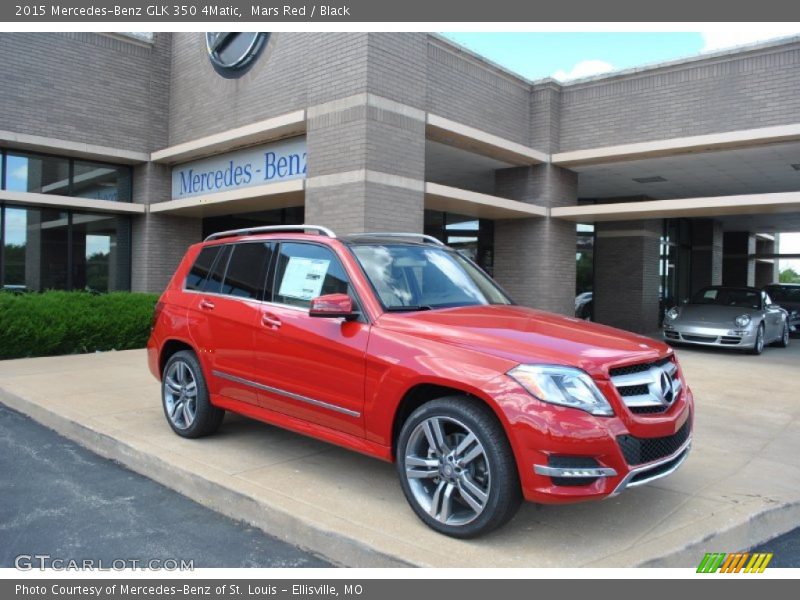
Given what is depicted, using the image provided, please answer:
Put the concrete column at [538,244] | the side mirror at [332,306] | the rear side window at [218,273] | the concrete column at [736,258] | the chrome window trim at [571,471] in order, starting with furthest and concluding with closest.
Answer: the concrete column at [736,258] → the concrete column at [538,244] → the rear side window at [218,273] → the side mirror at [332,306] → the chrome window trim at [571,471]

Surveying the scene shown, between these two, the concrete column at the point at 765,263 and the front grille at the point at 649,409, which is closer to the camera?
the front grille at the point at 649,409

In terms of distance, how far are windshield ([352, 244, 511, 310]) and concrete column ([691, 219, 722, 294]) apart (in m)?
20.2

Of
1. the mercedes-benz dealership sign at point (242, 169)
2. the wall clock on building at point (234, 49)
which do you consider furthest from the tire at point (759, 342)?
the wall clock on building at point (234, 49)

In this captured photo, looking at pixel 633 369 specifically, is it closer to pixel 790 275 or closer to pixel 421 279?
pixel 421 279

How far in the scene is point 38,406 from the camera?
6.77 meters

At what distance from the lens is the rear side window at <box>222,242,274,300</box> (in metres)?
5.16

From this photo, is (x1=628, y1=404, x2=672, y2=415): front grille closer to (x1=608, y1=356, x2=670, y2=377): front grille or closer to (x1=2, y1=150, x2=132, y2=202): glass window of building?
(x1=608, y1=356, x2=670, y2=377): front grille

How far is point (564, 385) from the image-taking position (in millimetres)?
3473

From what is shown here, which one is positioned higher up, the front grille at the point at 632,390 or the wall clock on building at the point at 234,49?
the wall clock on building at the point at 234,49

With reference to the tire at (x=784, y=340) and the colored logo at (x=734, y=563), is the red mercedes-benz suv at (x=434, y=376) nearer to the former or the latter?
the colored logo at (x=734, y=563)

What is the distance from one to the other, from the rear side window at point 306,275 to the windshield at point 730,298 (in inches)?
471

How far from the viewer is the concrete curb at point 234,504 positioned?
3.54 metres

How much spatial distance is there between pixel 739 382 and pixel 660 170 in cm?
661

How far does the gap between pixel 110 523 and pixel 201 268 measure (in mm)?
2520
